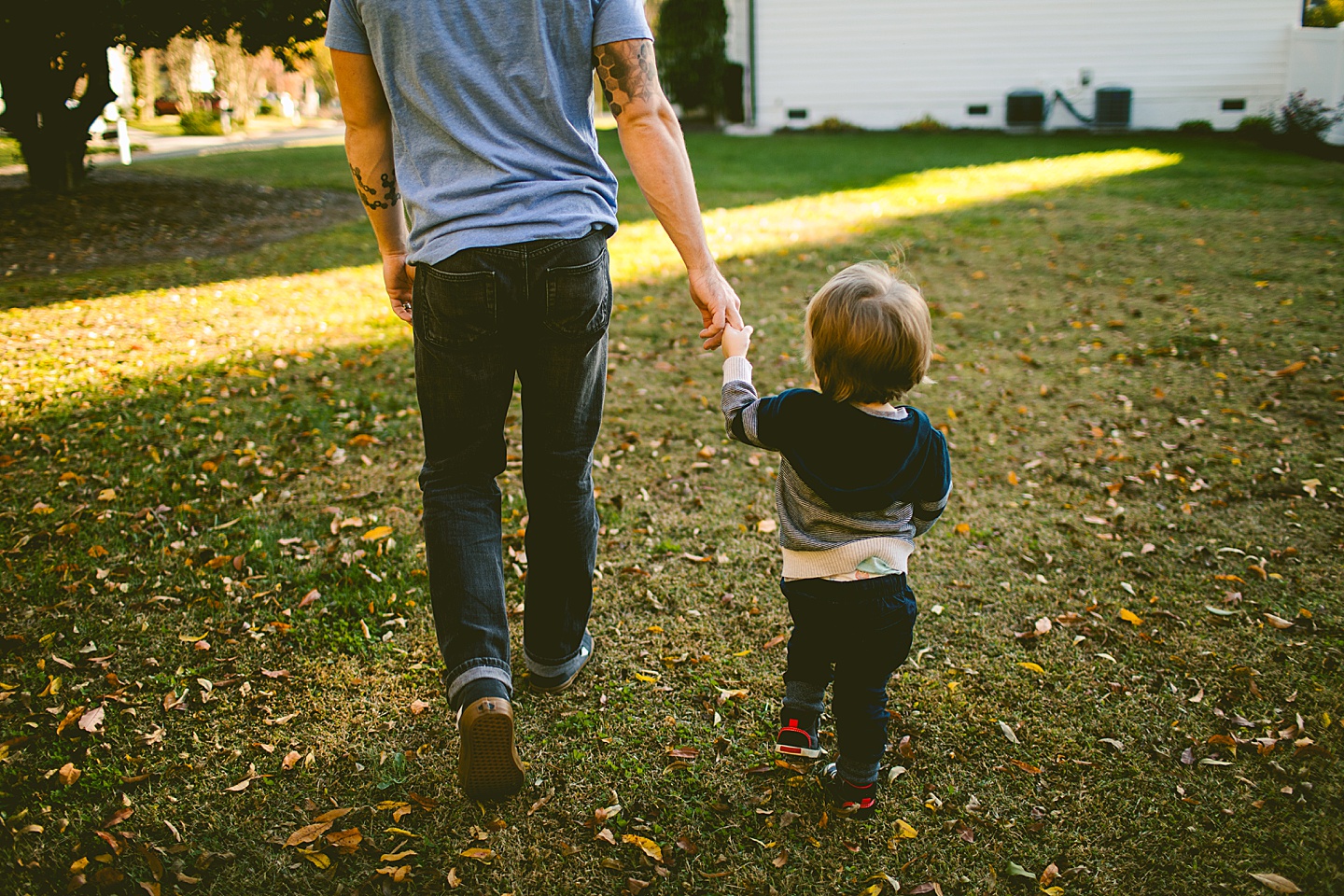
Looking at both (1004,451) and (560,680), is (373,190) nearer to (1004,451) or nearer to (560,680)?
(560,680)

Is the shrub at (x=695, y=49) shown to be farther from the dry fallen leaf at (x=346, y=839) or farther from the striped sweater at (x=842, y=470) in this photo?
the dry fallen leaf at (x=346, y=839)

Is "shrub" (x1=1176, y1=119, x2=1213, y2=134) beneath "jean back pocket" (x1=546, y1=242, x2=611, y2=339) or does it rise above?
above

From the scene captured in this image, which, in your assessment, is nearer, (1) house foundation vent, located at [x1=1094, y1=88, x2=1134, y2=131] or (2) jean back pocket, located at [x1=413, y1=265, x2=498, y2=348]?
(2) jean back pocket, located at [x1=413, y1=265, x2=498, y2=348]

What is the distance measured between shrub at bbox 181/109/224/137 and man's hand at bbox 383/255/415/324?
26.6 metres

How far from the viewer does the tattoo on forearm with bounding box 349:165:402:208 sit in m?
2.16

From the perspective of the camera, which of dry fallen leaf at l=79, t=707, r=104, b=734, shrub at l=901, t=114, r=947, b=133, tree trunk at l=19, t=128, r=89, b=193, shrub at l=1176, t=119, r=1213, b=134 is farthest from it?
shrub at l=901, t=114, r=947, b=133

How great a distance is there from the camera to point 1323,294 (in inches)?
260

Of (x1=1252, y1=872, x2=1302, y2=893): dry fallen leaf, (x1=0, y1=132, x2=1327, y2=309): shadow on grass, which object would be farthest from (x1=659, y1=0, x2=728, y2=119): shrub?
(x1=1252, y1=872, x2=1302, y2=893): dry fallen leaf

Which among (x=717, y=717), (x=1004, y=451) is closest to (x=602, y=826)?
(x=717, y=717)

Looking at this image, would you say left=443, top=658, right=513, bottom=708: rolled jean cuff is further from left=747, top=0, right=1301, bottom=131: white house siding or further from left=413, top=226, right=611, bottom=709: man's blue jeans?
left=747, top=0, right=1301, bottom=131: white house siding

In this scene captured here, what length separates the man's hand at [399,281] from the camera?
2.25 metres

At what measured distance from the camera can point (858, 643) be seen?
7.01ft

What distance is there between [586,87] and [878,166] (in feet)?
42.2

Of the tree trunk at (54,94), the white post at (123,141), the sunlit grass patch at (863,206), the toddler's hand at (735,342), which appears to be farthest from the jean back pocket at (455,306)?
the white post at (123,141)
